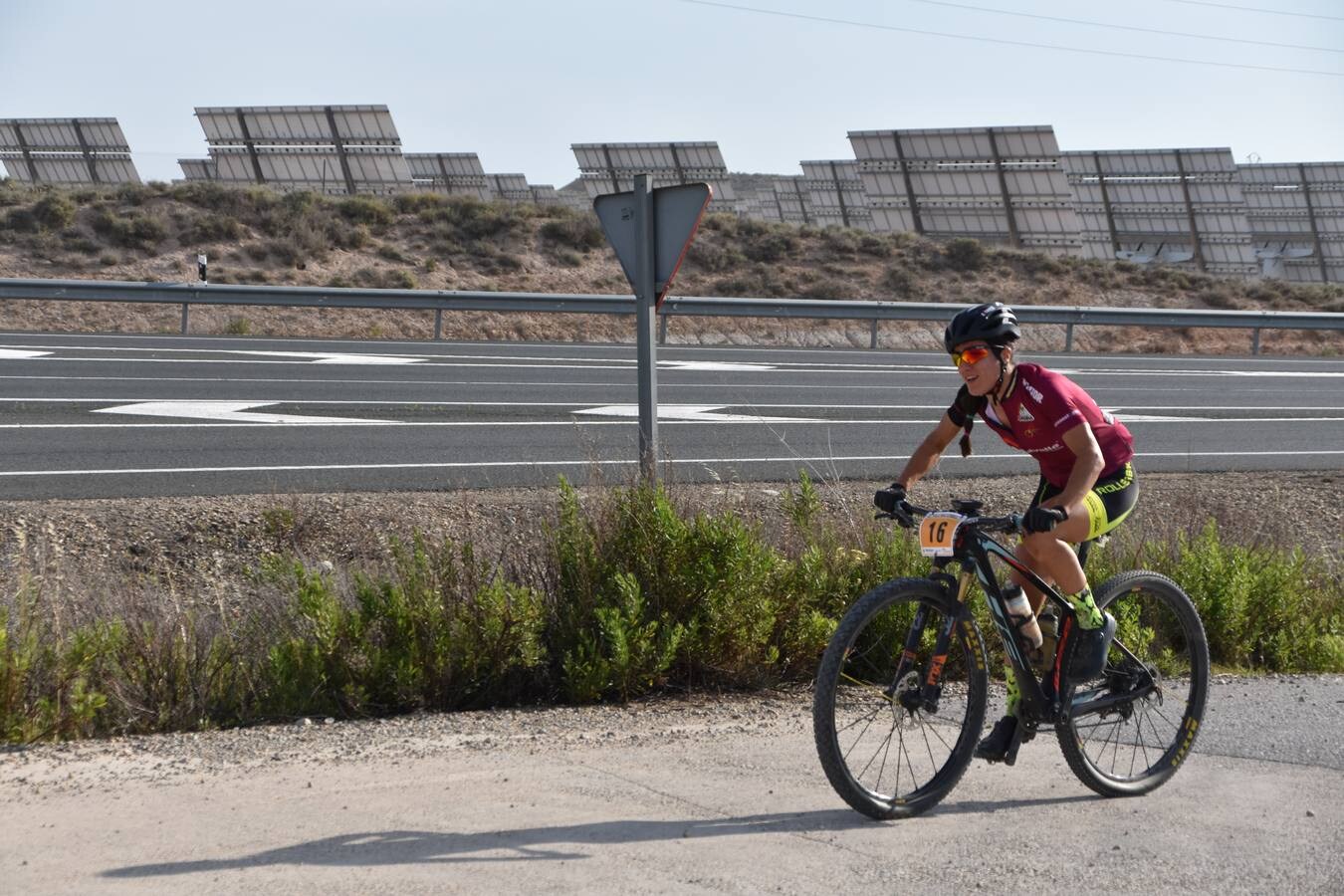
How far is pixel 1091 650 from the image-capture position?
16.0ft

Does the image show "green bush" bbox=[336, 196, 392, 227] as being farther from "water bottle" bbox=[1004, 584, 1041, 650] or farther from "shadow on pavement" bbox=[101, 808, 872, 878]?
"shadow on pavement" bbox=[101, 808, 872, 878]

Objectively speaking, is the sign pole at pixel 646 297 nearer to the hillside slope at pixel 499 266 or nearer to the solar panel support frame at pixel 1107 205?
the hillside slope at pixel 499 266

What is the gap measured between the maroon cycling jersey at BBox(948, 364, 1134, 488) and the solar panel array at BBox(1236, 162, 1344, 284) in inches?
1892

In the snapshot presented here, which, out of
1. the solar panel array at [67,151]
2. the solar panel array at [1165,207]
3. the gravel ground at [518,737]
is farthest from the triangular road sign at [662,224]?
the solar panel array at [1165,207]

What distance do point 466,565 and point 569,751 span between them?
1.46m

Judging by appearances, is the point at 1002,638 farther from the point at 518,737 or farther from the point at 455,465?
the point at 455,465

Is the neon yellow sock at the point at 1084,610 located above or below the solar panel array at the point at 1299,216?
below

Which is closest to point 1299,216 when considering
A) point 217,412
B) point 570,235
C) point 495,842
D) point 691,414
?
point 570,235

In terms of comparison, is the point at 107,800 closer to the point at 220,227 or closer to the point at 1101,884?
the point at 1101,884

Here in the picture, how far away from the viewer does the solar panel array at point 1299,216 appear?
49656mm

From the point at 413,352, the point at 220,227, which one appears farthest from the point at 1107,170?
the point at 413,352

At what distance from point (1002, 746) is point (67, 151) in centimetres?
4520

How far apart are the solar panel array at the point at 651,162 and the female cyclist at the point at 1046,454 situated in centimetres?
4155

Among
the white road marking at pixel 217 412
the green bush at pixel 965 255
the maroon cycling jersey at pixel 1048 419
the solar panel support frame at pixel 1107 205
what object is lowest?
the white road marking at pixel 217 412
